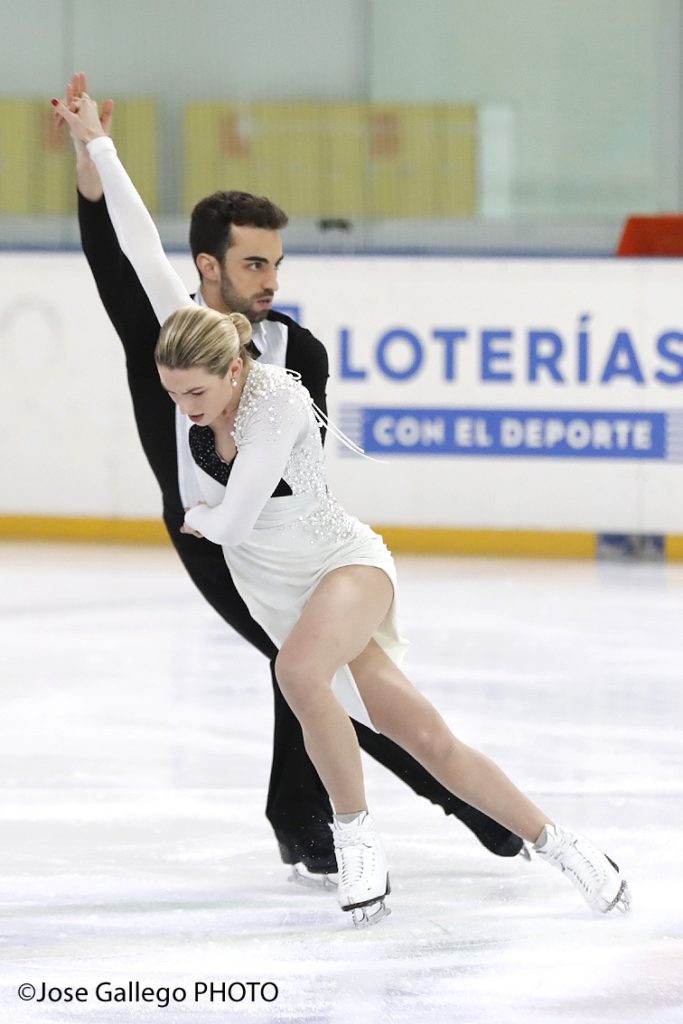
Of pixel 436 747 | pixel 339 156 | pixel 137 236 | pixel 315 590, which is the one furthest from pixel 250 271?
pixel 339 156

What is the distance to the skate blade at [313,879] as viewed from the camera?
3008 millimetres

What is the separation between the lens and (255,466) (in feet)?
8.69

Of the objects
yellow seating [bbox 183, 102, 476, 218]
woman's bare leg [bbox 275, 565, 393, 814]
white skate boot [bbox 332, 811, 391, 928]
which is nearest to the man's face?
woman's bare leg [bbox 275, 565, 393, 814]

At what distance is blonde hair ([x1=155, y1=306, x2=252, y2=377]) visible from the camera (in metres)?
2.61

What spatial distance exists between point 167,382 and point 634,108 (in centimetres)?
711

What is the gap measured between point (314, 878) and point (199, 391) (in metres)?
0.92

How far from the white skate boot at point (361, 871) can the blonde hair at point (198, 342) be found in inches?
29.1

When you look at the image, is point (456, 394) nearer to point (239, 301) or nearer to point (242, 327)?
A: point (239, 301)

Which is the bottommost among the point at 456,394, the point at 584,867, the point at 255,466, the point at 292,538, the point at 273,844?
the point at 273,844

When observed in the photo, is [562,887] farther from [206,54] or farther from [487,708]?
[206,54]

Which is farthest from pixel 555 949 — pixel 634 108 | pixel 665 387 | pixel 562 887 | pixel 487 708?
pixel 634 108

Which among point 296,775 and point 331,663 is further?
point 296,775

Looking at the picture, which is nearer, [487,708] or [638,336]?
[487,708]

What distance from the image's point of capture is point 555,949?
8.75 feet
